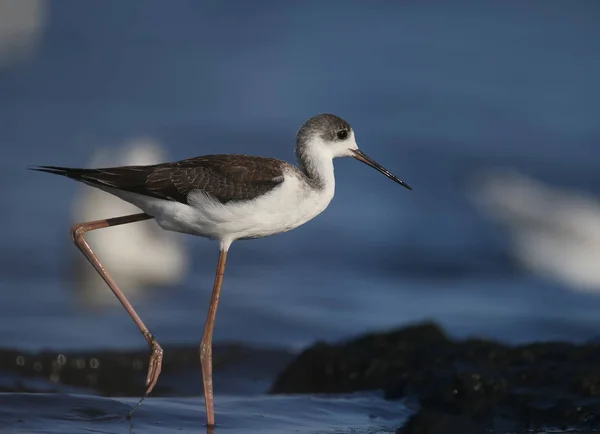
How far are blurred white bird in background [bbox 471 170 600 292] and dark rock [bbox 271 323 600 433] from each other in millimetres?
6213

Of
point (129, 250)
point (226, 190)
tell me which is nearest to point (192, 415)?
point (226, 190)

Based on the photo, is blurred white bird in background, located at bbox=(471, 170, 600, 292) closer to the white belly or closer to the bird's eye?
the bird's eye

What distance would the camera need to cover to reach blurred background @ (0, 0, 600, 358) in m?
13.6

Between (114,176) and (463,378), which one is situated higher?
(114,176)

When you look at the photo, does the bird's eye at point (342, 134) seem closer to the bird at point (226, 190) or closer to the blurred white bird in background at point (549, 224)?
the bird at point (226, 190)

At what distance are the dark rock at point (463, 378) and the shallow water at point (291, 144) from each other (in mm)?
336

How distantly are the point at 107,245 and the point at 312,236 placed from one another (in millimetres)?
3006

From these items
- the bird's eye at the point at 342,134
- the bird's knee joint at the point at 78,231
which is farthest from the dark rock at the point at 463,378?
the bird's knee joint at the point at 78,231

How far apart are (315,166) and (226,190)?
693 millimetres

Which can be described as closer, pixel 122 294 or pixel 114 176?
pixel 114 176

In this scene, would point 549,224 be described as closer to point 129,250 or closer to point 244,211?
point 129,250

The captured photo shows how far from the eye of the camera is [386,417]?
27.3 ft

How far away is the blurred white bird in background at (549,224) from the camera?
1537 centimetres

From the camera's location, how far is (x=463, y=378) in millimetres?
8359
